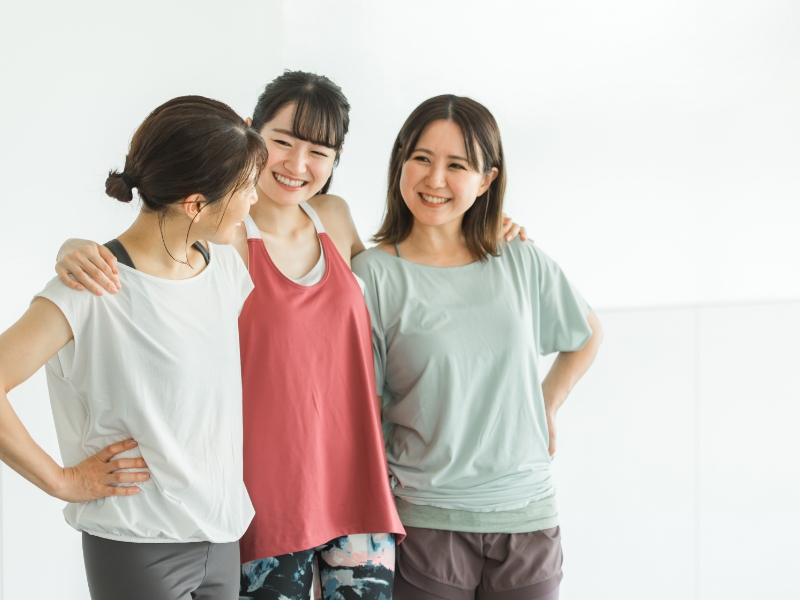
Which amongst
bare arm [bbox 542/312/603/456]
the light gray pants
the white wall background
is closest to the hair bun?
the light gray pants

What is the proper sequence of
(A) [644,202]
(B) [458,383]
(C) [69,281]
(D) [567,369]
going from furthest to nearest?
1. (A) [644,202]
2. (D) [567,369]
3. (B) [458,383]
4. (C) [69,281]

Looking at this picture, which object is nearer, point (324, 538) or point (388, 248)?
point (324, 538)

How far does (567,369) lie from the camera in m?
1.79

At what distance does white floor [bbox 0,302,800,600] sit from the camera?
2.56 meters

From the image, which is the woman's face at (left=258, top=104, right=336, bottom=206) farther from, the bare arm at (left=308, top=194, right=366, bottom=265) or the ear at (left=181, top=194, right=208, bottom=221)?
the ear at (left=181, top=194, right=208, bottom=221)

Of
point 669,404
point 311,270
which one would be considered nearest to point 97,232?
point 311,270

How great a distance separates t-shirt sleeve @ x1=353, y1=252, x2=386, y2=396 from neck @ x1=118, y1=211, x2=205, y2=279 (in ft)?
1.34

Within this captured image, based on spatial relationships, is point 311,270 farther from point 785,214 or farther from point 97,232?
point 785,214

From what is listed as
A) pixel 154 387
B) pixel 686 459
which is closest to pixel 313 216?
pixel 154 387

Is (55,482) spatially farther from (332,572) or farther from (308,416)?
(332,572)

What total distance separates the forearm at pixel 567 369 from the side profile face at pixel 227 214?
2.83 feet

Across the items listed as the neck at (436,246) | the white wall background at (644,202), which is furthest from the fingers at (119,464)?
the white wall background at (644,202)

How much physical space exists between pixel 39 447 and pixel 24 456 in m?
0.02

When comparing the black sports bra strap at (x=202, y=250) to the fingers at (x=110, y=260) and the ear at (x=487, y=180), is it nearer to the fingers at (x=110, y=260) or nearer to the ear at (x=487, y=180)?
the fingers at (x=110, y=260)
